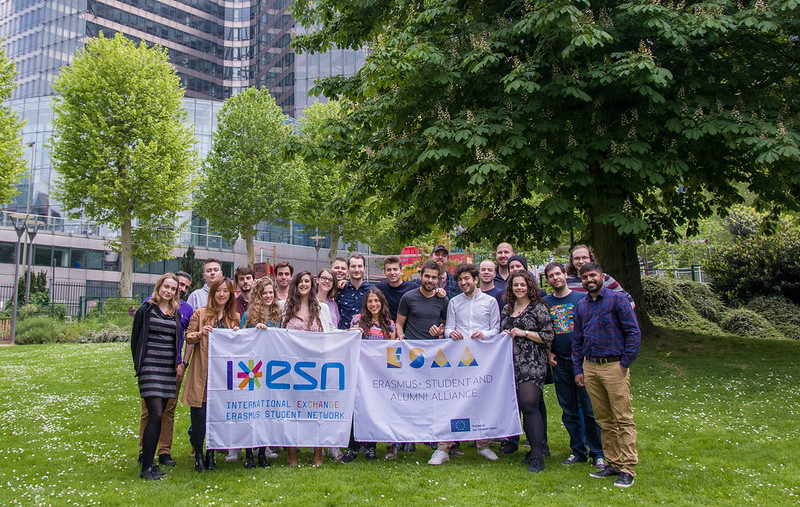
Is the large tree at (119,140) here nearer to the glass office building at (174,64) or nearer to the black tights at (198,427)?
the glass office building at (174,64)

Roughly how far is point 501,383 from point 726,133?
21.7ft

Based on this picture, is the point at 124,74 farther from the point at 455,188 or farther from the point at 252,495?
the point at 252,495

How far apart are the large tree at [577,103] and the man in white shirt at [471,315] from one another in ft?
11.0

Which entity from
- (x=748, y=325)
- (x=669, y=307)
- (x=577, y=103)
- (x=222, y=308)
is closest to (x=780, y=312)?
(x=748, y=325)

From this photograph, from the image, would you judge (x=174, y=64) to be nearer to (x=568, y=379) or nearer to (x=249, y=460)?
(x=249, y=460)

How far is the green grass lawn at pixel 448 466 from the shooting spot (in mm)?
5551

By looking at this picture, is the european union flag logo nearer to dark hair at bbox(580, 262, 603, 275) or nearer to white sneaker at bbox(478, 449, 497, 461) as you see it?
white sneaker at bbox(478, 449, 497, 461)

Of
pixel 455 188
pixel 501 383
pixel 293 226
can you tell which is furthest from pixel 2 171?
pixel 293 226

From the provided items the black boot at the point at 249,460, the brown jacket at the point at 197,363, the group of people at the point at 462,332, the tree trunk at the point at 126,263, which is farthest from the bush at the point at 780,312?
the tree trunk at the point at 126,263

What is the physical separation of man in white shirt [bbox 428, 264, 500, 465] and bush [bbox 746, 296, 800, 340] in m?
16.5

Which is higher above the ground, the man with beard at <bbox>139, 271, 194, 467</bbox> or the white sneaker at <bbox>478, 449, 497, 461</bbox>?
the man with beard at <bbox>139, 271, 194, 467</bbox>

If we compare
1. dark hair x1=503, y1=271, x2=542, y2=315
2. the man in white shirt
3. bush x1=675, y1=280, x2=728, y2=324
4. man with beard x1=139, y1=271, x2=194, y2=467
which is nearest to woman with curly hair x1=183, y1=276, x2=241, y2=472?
man with beard x1=139, y1=271, x2=194, y2=467

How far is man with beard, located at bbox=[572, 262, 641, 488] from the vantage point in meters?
5.86

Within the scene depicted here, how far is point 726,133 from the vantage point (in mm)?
10398
